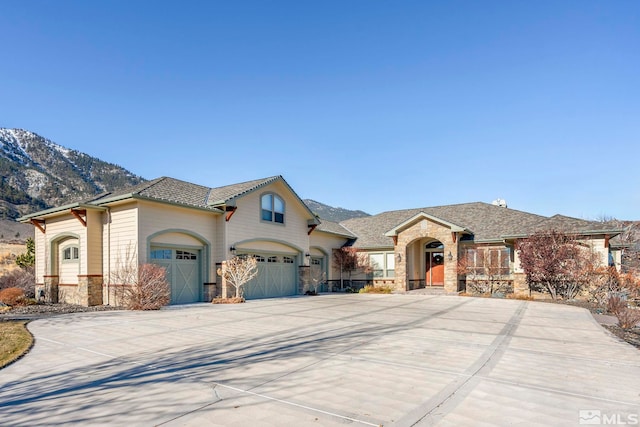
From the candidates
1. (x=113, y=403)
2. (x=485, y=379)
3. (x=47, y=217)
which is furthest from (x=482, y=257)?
(x=47, y=217)

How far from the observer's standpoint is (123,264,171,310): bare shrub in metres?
14.7

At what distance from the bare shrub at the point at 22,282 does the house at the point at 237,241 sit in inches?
28.0

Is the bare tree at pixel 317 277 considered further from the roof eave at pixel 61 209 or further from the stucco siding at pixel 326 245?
the roof eave at pixel 61 209

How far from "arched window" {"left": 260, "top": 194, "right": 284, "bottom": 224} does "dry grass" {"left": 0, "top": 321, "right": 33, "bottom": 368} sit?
39.6 feet

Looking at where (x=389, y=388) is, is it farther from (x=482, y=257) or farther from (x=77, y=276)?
(x=482, y=257)

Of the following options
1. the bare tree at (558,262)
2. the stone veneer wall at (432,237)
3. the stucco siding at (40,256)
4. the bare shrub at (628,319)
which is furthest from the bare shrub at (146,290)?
the bare tree at (558,262)

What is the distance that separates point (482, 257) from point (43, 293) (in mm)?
22512

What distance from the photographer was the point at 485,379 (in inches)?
226

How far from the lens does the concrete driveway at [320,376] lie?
14.6 feet

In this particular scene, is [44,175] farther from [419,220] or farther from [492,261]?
[492,261]

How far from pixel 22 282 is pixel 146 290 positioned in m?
9.87

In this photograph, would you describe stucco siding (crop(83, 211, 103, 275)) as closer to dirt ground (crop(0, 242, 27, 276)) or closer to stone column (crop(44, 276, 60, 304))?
stone column (crop(44, 276, 60, 304))
